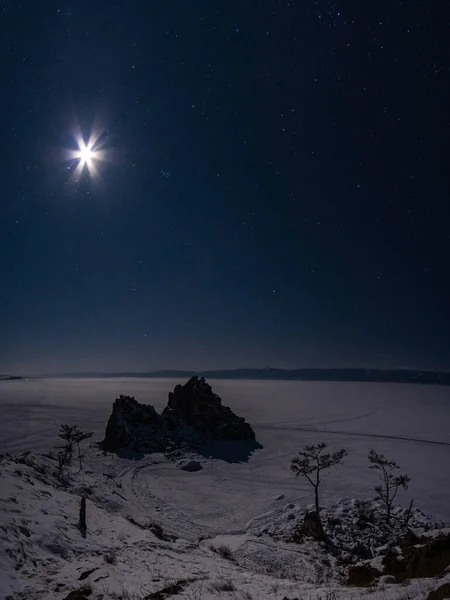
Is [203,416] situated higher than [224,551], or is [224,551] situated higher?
[224,551]

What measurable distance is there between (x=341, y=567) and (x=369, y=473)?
1379 inches

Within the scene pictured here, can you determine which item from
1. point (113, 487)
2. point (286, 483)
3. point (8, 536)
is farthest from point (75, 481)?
point (286, 483)

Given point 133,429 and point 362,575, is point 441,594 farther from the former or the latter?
point 133,429

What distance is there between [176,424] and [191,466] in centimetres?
1883

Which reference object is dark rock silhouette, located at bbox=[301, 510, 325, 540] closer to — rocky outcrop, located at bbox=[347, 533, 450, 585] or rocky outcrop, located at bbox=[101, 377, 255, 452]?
rocky outcrop, located at bbox=[347, 533, 450, 585]

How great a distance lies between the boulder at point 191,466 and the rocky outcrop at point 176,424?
8860 mm

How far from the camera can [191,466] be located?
49781 millimetres

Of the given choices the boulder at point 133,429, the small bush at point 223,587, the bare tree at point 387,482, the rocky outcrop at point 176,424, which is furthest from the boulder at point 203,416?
the small bush at point 223,587

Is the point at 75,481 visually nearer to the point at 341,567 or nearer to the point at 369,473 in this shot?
the point at 341,567

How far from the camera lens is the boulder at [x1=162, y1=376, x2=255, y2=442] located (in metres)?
69.1

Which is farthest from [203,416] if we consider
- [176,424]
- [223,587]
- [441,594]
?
[441,594]

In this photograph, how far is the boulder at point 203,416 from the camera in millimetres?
69125

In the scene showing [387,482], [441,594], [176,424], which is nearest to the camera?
[441,594]

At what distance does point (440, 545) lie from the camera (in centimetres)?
1272
